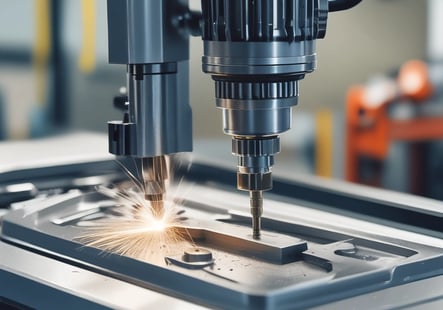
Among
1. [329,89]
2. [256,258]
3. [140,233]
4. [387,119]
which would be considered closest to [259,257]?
[256,258]

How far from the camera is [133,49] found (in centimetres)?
85

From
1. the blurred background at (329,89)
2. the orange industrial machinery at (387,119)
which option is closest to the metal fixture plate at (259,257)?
the blurred background at (329,89)

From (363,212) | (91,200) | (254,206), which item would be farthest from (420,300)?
(91,200)

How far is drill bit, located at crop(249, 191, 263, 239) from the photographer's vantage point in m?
0.84

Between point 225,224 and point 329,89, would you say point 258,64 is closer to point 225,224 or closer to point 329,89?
point 225,224

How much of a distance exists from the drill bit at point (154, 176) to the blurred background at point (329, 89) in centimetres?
135

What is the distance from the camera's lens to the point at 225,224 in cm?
91

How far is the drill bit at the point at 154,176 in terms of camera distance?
35.0 inches

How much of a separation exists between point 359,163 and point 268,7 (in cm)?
222

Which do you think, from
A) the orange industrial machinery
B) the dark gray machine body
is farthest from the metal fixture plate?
the orange industrial machinery

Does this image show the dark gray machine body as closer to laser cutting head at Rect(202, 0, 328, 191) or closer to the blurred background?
laser cutting head at Rect(202, 0, 328, 191)

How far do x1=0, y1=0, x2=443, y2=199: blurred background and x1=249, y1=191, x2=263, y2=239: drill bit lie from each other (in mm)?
1410

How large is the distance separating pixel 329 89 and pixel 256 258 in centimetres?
226

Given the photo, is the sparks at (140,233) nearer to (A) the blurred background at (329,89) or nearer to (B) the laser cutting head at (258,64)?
(B) the laser cutting head at (258,64)
